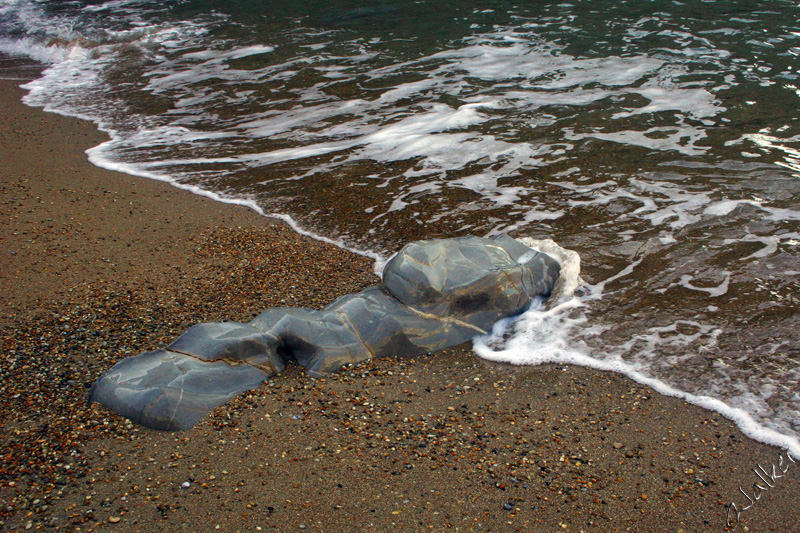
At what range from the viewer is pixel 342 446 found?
2.69 meters

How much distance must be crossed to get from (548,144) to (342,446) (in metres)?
4.42

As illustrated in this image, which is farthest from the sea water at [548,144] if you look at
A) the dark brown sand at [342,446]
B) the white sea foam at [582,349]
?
the dark brown sand at [342,446]

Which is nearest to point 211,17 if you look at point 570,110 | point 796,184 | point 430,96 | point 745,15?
point 430,96

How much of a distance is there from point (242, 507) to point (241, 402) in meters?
0.64

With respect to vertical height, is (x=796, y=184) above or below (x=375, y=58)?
below

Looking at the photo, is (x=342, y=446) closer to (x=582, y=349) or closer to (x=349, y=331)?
(x=349, y=331)

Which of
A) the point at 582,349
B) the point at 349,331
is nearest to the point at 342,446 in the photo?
the point at 349,331

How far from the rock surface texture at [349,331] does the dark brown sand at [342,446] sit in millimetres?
95

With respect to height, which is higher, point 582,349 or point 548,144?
point 548,144

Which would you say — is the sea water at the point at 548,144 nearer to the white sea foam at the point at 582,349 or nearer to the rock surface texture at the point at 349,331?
the white sea foam at the point at 582,349

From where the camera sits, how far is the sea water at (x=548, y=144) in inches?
140

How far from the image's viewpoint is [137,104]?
8375 mm

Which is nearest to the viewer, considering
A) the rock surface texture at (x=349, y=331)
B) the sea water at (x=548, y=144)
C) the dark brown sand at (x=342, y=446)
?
the dark brown sand at (x=342, y=446)

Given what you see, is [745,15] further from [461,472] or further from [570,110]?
[461,472]
